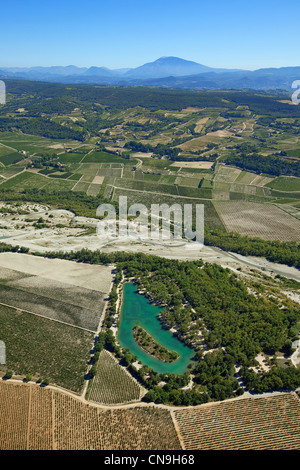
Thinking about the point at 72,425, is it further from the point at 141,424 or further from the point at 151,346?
the point at 151,346

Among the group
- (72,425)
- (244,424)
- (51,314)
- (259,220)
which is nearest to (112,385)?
(72,425)

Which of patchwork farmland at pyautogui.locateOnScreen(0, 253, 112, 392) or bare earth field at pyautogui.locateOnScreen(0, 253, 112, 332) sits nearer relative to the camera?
patchwork farmland at pyautogui.locateOnScreen(0, 253, 112, 392)

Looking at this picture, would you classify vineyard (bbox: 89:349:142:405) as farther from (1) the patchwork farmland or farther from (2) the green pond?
(2) the green pond

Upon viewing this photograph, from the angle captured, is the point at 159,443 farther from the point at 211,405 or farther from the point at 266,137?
Result: the point at 266,137

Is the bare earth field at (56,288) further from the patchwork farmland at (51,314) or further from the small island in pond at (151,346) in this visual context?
the small island in pond at (151,346)

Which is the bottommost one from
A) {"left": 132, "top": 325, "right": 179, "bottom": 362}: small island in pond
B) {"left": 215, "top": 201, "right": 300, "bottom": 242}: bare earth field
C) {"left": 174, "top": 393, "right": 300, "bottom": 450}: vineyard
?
{"left": 174, "top": 393, "right": 300, "bottom": 450}: vineyard

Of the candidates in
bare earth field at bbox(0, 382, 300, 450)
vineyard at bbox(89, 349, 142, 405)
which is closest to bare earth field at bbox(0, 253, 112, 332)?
vineyard at bbox(89, 349, 142, 405)
